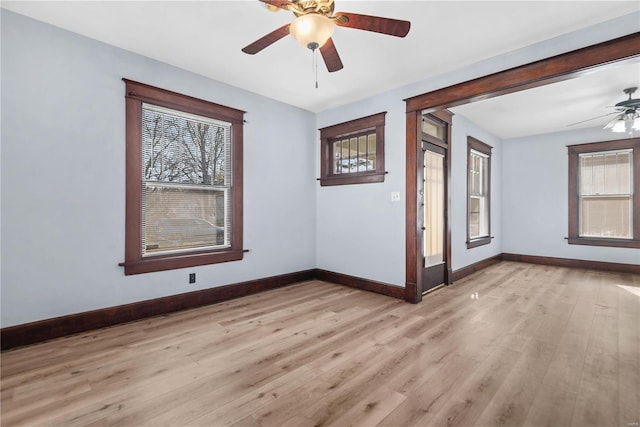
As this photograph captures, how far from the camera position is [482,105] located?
4508mm

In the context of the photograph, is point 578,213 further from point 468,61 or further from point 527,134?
point 468,61

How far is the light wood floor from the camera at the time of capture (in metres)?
1.68

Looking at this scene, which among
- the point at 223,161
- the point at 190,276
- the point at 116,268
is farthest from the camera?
the point at 223,161

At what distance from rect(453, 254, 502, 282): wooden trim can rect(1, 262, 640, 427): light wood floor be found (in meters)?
1.31

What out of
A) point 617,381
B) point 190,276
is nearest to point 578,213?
point 617,381

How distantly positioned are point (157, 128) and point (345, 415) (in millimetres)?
3241

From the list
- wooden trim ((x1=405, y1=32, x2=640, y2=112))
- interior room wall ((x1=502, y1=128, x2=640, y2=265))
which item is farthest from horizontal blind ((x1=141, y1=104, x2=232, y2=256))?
interior room wall ((x1=502, y1=128, x2=640, y2=265))

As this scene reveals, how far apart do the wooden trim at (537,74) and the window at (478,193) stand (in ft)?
7.26

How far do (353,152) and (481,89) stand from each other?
1913 mm

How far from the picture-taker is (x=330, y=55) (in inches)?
89.2

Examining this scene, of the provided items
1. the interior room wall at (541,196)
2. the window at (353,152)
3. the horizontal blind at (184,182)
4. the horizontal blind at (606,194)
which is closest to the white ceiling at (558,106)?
the interior room wall at (541,196)

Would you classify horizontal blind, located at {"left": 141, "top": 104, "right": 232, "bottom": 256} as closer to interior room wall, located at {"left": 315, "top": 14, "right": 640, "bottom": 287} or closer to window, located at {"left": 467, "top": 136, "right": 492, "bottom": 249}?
interior room wall, located at {"left": 315, "top": 14, "right": 640, "bottom": 287}

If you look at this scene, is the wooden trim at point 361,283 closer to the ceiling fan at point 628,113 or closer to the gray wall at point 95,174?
the gray wall at point 95,174

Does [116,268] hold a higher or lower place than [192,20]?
lower
